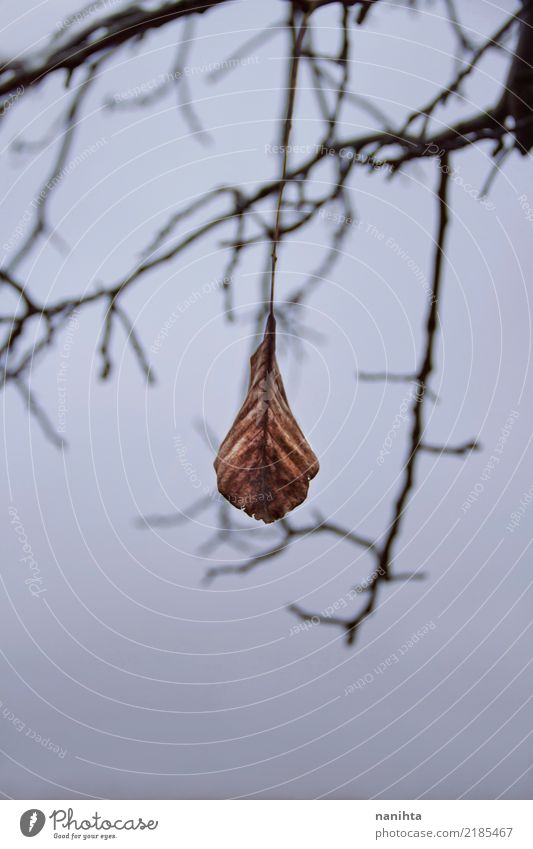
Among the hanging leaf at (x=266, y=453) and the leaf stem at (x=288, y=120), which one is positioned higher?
the leaf stem at (x=288, y=120)

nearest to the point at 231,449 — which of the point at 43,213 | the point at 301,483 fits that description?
the point at 301,483

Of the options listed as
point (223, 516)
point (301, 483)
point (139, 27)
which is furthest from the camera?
point (223, 516)

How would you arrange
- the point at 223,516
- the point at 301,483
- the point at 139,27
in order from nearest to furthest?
the point at 301,483 → the point at 139,27 → the point at 223,516

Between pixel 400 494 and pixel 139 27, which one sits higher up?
pixel 139 27

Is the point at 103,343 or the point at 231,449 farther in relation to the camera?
the point at 103,343

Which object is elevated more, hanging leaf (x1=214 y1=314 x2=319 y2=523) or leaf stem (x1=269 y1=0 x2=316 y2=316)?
leaf stem (x1=269 y1=0 x2=316 y2=316)

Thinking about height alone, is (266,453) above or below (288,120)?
below

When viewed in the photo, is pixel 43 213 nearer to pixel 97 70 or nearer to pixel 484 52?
pixel 97 70
